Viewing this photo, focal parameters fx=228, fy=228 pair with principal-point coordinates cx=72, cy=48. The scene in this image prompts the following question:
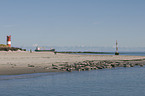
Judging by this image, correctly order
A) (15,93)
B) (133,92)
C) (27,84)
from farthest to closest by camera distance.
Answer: (27,84) → (133,92) → (15,93)

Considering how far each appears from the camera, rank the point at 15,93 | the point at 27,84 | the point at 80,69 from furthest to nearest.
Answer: the point at 80,69 < the point at 27,84 < the point at 15,93

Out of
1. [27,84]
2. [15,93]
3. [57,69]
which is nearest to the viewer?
[15,93]

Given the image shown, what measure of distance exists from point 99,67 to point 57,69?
25.7ft

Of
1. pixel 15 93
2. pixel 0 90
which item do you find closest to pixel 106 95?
pixel 15 93

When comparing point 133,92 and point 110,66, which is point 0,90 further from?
point 110,66

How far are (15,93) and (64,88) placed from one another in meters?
3.76

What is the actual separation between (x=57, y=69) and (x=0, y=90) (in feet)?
43.5

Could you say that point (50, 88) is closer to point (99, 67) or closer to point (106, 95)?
point (106, 95)

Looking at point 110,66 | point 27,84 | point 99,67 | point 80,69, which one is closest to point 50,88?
point 27,84

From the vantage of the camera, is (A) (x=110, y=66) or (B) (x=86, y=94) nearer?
(B) (x=86, y=94)

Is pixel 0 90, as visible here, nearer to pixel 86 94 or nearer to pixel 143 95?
pixel 86 94

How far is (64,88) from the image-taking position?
16562 mm

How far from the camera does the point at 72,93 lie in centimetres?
1488

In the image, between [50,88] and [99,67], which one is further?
[99,67]
